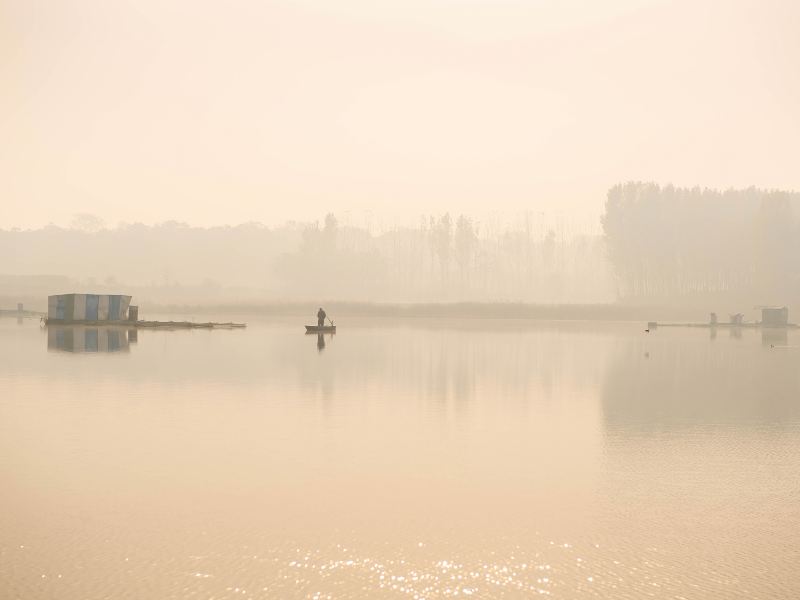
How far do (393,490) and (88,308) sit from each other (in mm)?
65528

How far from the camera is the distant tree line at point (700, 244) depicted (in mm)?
118875

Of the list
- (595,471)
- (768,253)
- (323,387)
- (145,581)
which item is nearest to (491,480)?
(595,471)

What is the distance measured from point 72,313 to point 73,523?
6590 centimetres

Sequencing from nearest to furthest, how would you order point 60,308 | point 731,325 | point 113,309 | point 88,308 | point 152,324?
point 152,324
point 60,308
point 88,308
point 113,309
point 731,325

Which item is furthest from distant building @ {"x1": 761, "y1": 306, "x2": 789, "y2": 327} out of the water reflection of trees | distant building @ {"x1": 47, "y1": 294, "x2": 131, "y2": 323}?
distant building @ {"x1": 47, "y1": 294, "x2": 131, "y2": 323}

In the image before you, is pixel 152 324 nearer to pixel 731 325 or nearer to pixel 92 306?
pixel 92 306

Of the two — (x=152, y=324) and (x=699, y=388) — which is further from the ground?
(x=152, y=324)

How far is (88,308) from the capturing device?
70.8 m

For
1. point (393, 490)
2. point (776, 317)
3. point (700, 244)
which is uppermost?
point (700, 244)

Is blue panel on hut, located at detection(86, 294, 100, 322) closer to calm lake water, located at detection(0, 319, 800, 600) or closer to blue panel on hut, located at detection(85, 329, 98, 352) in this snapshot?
blue panel on hut, located at detection(85, 329, 98, 352)

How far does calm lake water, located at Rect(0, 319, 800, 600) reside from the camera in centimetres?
821

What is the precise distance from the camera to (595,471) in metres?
13.5

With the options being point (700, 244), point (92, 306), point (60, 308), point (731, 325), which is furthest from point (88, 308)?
point (700, 244)

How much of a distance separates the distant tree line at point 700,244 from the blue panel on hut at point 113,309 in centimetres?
8528
